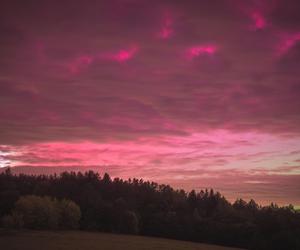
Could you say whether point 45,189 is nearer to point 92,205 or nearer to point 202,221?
point 92,205

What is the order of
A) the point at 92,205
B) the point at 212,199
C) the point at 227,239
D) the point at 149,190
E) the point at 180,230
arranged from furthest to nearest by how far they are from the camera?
1. the point at 149,190
2. the point at 212,199
3. the point at 92,205
4. the point at 180,230
5. the point at 227,239

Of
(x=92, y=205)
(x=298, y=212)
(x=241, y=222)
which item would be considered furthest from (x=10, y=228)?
(x=298, y=212)

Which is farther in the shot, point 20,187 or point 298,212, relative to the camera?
point 20,187

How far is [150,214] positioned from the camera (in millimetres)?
131250

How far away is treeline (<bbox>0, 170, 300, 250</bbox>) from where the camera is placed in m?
108

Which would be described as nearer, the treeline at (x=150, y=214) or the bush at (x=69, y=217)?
the treeline at (x=150, y=214)

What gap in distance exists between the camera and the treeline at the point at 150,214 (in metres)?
108

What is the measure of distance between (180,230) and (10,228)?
4851cm

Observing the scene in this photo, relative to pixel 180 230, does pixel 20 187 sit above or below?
above

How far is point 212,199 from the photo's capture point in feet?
481

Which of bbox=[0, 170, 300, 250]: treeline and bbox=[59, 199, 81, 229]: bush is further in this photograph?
bbox=[59, 199, 81, 229]: bush

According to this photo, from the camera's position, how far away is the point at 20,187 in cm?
15300

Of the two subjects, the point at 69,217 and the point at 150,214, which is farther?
the point at 150,214

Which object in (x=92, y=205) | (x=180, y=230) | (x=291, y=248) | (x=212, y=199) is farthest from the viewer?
(x=212, y=199)
